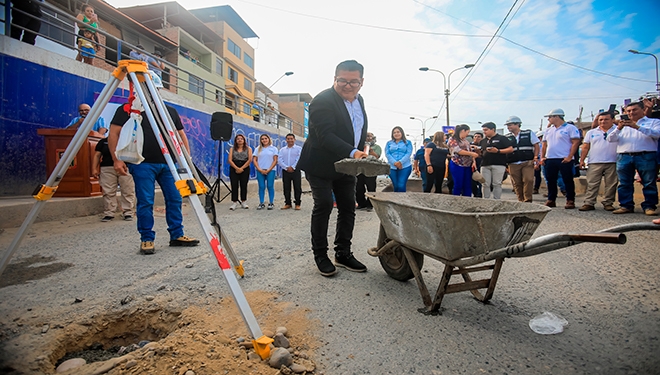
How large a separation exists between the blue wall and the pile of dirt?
18.7 feet

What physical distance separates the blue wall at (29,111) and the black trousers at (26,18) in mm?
689

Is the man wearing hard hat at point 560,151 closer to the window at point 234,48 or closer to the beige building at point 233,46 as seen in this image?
the beige building at point 233,46

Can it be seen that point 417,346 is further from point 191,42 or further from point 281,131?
point 191,42

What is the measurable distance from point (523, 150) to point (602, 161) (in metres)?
1.30

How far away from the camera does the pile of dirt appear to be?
149 cm

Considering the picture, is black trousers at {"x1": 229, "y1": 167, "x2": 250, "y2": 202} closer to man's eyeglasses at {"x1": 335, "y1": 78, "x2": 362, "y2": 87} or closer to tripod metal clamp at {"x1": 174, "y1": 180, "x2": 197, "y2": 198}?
man's eyeglasses at {"x1": 335, "y1": 78, "x2": 362, "y2": 87}

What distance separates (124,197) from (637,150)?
8833mm

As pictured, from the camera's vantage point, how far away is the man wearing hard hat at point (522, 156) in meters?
6.57

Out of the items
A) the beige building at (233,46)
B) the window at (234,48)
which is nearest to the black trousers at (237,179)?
the beige building at (233,46)

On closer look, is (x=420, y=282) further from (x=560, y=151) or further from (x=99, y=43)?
(x=99, y=43)

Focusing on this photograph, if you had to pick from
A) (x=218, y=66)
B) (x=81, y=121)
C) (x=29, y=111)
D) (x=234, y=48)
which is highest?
(x=234, y=48)

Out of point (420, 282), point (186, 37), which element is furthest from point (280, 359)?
point (186, 37)

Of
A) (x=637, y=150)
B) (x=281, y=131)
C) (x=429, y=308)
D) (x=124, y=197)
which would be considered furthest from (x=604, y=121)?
(x=281, y=131)

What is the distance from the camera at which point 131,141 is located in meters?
2.89
